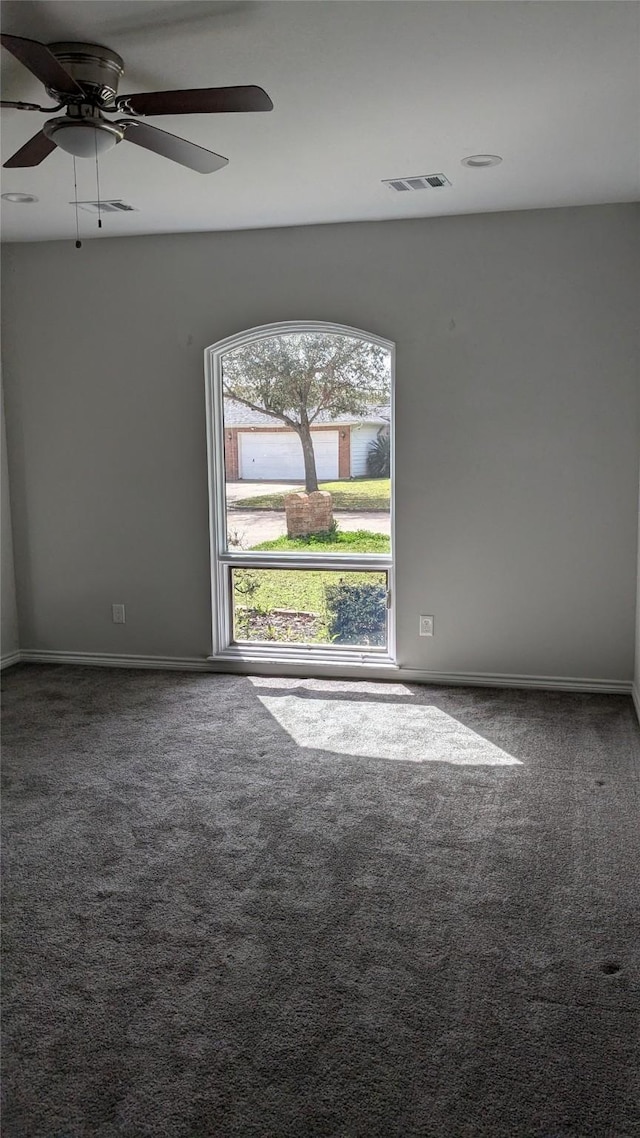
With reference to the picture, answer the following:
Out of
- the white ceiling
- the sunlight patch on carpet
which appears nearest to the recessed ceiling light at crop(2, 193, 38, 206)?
the white ceiling

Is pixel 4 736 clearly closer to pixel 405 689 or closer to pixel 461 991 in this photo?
pixel 405 689

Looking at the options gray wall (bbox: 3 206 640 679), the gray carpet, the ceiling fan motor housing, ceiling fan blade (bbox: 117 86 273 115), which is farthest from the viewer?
gray wall (bbox: 3 206 640 679)

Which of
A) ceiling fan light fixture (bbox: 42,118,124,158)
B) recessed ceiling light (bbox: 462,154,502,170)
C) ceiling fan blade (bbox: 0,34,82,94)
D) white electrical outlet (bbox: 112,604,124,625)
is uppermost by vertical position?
recessed ceiling light (bbox: 462,154,502,170)

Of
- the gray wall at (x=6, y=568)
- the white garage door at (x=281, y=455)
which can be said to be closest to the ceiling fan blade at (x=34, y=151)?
the white garage door at (x=281, y=455)

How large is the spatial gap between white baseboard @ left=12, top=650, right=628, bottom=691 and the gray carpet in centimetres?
37

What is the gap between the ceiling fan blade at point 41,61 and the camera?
224 centimetres

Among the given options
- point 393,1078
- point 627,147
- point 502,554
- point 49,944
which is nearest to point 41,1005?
point 49,944

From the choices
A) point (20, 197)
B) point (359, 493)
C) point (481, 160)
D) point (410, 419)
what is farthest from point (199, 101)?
point (359, 493)

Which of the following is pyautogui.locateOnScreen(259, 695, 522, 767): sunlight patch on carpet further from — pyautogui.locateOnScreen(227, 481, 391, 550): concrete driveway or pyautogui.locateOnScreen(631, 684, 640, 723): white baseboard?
pyautogui.locateOnScreen(227, 481, 391, 550): concrete driveway

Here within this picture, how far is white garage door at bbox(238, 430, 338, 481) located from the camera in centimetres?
532

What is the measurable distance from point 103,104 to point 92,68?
107 mm

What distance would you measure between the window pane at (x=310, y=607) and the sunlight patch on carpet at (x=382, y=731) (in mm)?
601

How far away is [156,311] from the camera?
533 cm

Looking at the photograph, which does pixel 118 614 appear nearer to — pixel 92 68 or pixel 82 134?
pixel 82 134
